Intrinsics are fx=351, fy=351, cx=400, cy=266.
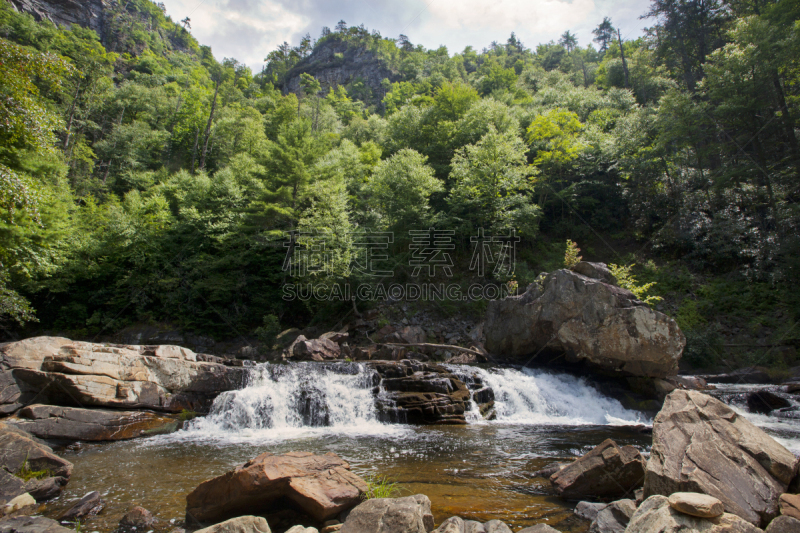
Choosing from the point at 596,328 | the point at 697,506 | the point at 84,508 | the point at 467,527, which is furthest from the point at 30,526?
the point at 596,328

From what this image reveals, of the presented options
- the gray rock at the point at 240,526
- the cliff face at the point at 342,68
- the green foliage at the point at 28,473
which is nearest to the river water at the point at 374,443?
the green foliage at the point at 28,473

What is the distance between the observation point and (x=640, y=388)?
12.1 m

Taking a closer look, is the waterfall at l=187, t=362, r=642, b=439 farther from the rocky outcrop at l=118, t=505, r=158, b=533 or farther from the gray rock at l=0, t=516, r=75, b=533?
the gray rock at l=0, t=516, r=75, b=533

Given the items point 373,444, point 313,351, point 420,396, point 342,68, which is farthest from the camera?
point 342,68

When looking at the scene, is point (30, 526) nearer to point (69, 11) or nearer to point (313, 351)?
point (313, 351)

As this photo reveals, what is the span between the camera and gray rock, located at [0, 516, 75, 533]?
375cm

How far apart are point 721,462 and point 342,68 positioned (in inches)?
3910

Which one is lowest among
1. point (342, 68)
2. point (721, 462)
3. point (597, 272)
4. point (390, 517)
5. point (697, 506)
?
point (390, 517)

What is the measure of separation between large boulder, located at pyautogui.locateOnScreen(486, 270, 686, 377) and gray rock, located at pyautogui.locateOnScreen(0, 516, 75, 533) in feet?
42.4

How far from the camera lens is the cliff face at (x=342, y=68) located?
3223 inches

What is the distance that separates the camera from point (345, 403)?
10844 millimetres

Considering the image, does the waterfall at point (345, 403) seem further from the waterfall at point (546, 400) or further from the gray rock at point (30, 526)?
the gray rock at point (30, 526)

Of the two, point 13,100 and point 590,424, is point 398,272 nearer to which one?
point 590,424

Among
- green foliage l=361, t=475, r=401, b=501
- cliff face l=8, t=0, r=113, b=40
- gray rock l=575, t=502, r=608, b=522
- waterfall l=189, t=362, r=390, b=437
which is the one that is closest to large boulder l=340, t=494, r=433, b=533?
green foliage l=361, t=475, r=401, b=501
